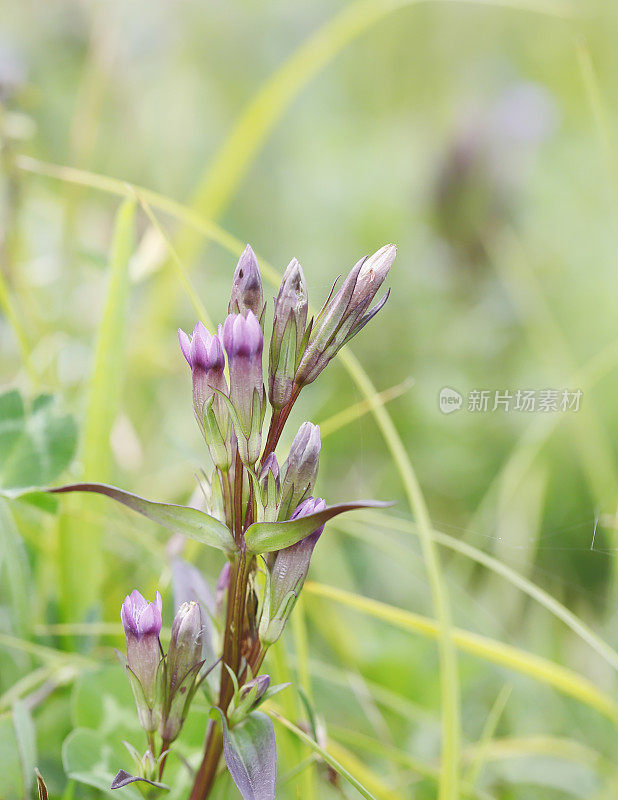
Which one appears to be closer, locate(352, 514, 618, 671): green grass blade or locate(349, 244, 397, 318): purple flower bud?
locate(349, 244, 397, 318): purple flower bud

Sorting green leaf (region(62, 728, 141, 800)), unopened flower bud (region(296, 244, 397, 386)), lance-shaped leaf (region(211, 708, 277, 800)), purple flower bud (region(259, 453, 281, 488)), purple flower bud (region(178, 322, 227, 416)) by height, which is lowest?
green leaf (region(62, 728, 141, 800))

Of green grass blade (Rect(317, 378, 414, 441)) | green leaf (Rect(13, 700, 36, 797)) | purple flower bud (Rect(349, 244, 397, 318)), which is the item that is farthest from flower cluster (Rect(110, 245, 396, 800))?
green grass blade (Rect(317, 378, 414, 441))

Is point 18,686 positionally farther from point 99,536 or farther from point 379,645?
point 379,645

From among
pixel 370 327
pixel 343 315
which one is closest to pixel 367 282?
pixel 343 315

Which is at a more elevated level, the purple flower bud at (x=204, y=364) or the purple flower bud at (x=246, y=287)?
the purple flower bud at (x=246, y=287)

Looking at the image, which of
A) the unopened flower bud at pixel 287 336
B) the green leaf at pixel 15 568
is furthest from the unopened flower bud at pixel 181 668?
the green leaf at pixel 15 568

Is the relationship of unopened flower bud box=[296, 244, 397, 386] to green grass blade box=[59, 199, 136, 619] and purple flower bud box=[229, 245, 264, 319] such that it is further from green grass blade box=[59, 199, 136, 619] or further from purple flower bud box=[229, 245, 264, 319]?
green grass blade box=[59, 199, 136, 619]

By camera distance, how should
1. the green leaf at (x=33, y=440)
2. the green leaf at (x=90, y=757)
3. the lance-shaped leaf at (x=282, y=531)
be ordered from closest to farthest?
the lance-shaped leaf at (x=282, y=531) < the green leaf at (x=90, y=757) < the green leaf at (x=33, y=440)

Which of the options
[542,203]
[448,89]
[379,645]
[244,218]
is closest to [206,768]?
[379,645]

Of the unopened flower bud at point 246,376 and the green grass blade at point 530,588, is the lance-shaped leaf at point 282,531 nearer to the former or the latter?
the unopened flower bud at point 246,376
